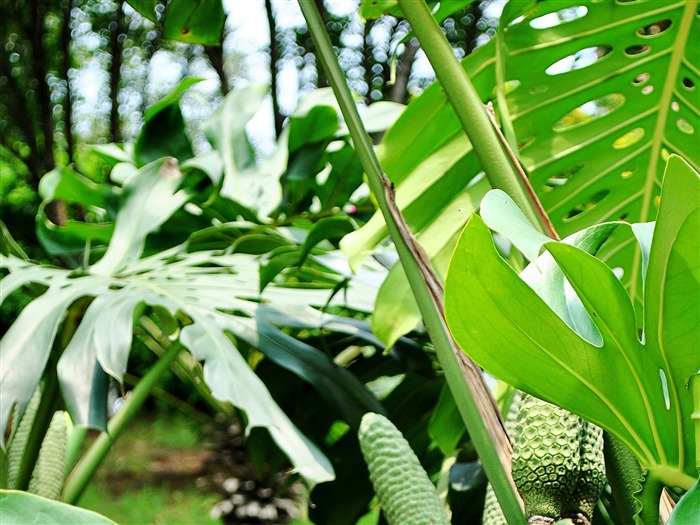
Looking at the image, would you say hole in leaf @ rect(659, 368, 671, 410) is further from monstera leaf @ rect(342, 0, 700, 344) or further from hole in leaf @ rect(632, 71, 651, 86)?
hole in leaf @ rect(632, 71, 651, 86)

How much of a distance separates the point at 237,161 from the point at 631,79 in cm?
65

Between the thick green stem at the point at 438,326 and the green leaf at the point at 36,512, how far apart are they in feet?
0.65

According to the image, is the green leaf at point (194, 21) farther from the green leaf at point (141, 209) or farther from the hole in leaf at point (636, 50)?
the hole in leaf at point (636, 50)

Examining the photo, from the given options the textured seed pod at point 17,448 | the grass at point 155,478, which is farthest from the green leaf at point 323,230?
the grass at point 155,478

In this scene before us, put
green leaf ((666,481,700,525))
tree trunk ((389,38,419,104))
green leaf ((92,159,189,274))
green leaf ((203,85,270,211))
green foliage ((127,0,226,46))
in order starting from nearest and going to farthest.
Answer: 1. green leaf ((666,481,700,525))
2. green foliage ((127,0,226,46))
3. green leaf ((92,159,189,274))
4. green leaf ((203,85,270,211))
5. tree trunk ((389,38,419,104))

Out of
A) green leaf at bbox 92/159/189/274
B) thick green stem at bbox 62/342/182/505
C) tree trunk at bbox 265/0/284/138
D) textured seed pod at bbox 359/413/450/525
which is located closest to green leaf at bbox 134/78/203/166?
green leaf at bbox 92/159/189/274

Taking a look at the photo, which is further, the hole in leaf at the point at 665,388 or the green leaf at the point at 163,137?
the green leaf at the point at 163,137

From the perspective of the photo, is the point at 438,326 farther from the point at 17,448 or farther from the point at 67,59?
the point at 67,59

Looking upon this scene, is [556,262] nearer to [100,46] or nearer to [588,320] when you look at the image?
[588,320]

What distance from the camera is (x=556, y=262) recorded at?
1.04ft

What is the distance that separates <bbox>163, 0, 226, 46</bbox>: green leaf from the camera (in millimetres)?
696

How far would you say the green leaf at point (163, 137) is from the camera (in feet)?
3.44

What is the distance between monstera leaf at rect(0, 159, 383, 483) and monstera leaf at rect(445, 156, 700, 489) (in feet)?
0.86

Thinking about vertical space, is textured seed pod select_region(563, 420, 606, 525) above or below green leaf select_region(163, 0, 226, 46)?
below
